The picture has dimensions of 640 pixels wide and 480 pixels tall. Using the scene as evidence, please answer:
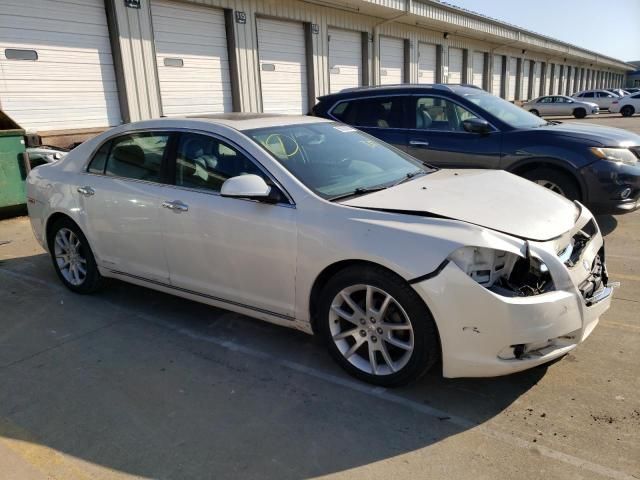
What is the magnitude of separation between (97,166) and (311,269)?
95.7 inches

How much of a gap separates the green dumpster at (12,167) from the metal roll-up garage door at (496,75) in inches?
994

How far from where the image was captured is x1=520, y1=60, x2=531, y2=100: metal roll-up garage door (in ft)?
108

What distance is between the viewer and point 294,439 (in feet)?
8.88

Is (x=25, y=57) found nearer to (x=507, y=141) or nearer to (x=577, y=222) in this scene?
(x=507, y=141)

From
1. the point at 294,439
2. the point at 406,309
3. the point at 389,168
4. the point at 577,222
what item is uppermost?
the point at 389,168

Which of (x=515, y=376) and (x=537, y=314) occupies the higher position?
(x=537, y=314)

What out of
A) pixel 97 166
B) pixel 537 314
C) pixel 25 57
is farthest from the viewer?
pixel 25 57

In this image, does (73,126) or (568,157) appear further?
(73,126)

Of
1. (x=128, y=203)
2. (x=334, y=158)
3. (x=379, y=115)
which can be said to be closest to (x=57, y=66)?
(x=379, y=115)

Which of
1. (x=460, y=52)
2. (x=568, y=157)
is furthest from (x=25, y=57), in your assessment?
(x=460, y=52)

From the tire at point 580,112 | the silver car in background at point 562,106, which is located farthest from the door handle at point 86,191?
the tire at point 580,112

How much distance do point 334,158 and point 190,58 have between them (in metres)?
9.40

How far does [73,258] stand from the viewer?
4820 mm

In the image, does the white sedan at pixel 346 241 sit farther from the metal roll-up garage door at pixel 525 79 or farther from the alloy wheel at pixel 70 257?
the metal roll-up garage door at pixel 525 79
